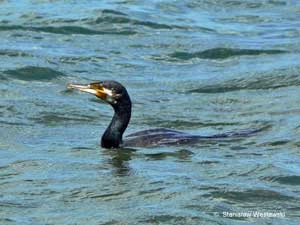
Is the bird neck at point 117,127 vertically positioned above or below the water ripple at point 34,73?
above

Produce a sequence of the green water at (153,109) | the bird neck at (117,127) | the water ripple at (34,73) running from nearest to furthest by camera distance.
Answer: the green water at (153,109) → the bird neck at (117,127) → the water ripple at (34,73)

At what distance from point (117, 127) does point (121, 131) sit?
0.06 meters

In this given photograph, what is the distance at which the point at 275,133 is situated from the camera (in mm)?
15758

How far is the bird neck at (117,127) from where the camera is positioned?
1512 centimetres

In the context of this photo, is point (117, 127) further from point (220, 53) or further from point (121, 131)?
point (220, 53)

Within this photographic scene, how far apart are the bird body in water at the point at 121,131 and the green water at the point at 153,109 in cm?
14

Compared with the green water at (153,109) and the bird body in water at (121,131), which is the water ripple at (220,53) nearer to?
the green water at (153,109)

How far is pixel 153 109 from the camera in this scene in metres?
17.6

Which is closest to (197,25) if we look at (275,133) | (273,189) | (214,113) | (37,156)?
(214,113)

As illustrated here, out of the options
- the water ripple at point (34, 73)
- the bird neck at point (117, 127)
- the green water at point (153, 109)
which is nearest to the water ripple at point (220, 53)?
the green water at point (153, 109)

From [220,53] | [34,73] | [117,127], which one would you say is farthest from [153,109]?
[220,53]

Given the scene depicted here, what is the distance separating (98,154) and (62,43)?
7102 millimetres

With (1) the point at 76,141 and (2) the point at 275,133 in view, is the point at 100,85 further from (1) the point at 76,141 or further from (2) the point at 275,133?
(2) the point at 275,133

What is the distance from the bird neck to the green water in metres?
0.15
